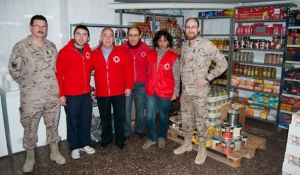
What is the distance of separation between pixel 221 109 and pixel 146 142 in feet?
4.23

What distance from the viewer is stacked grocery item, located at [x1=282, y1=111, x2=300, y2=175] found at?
2537 millimetres

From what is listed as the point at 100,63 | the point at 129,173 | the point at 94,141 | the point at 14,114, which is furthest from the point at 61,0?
the point at 129,173

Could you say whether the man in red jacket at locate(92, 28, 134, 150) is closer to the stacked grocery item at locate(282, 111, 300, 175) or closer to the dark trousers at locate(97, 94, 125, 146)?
the dark trousers at locate(97, 94, 125, 146)

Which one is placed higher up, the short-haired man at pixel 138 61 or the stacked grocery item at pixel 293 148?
the short-haired man at pixel 138 61

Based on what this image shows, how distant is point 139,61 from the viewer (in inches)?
135

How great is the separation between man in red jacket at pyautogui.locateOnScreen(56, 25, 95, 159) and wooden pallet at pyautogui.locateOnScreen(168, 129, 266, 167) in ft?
4.73

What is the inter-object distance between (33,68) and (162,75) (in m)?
1.57

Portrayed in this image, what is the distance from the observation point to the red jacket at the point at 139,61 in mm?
3424

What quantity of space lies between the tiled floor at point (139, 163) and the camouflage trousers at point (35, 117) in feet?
1.23

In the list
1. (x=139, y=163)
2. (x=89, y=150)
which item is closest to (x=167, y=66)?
(x=139, y=163)

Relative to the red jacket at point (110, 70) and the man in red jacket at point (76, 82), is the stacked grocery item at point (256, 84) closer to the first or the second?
the red jacket at point (110, 70)

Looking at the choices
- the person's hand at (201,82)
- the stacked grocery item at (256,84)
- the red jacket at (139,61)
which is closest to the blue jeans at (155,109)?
the red jacket at (139,61)

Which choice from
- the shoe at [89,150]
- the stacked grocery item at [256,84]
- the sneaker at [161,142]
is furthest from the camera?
the stacked grocery item at [256,84]

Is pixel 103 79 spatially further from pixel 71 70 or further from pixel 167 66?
pixel 167 66
